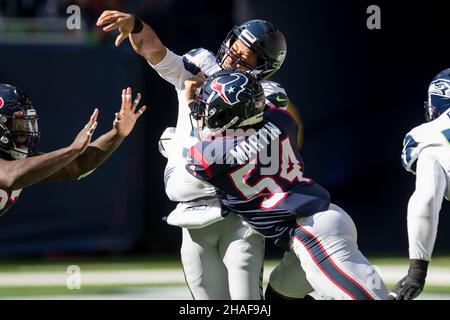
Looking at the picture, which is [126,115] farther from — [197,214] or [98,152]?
[197,214]

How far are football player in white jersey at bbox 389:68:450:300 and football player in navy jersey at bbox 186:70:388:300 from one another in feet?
1.48

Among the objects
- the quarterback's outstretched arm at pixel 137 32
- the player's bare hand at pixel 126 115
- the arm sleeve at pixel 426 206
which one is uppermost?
the quarterback's outstretched arm at pixel 137 32

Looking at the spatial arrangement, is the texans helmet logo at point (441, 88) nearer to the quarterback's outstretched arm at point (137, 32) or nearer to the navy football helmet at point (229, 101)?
the navy football helmet at point (229, 101)

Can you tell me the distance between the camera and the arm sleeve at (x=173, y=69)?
5.18m

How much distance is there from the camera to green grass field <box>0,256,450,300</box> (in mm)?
7656

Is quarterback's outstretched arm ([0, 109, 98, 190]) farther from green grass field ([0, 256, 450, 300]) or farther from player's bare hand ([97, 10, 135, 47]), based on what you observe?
green grass field ([0, 256, 450, 300])

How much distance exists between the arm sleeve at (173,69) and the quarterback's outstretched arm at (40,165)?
453mm

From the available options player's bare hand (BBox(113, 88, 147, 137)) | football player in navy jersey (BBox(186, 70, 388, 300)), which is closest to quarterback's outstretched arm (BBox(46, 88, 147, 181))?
player's bare hand (BBox(113, 88, 147, 137))

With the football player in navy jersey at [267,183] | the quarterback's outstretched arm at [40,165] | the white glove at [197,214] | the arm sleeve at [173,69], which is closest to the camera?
the football player in navy jersey at [267,183]

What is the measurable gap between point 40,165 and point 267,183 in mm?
1177

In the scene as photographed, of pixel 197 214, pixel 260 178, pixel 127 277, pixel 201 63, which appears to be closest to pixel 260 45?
pixel 201 63

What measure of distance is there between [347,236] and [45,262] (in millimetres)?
6011

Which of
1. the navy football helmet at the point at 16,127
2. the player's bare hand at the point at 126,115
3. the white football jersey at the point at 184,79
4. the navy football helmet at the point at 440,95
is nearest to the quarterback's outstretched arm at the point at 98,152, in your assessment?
the player's bare hand at the point at 126,115

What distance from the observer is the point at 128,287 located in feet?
26.5
